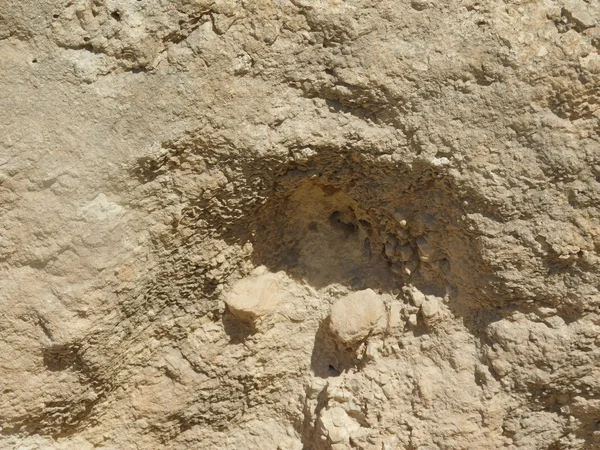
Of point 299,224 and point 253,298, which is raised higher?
point 299,224

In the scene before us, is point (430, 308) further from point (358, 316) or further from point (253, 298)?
point (253, 298)

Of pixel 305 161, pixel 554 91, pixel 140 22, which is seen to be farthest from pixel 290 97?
pixel 554 91

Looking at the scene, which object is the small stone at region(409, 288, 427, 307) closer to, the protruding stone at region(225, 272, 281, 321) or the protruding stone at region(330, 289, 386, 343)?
the protruding stone at region(330, 289, 386, 343)

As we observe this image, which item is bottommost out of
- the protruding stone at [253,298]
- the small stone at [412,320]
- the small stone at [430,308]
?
the protruding stone at [253,298]

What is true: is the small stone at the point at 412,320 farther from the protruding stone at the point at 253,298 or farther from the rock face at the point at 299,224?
the protruding stone at the point at 253,298

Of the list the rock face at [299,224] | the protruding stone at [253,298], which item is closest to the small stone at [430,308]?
the rock face at [299,224]

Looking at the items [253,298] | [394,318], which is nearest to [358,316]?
[394,318]

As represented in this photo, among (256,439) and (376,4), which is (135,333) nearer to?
(256,439)
